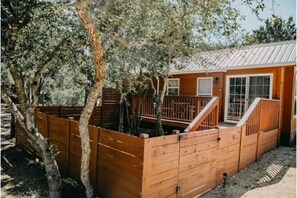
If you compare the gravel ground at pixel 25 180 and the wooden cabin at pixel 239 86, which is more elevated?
the wooden cabin at pixel 239 86

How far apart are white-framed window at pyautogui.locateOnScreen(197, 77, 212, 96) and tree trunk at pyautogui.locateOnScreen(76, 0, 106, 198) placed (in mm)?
8107

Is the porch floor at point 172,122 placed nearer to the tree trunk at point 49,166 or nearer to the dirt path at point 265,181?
the dirt path at point 265,181

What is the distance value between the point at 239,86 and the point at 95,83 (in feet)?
25.7

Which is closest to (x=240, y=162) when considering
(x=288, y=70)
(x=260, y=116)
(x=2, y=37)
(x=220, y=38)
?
(x=260, y=116)

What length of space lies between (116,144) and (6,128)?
11221mm

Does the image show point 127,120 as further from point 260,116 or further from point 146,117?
point 260,116

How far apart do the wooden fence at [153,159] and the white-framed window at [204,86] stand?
16.2ft

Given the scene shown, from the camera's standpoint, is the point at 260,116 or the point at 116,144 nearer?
the point at 116,144

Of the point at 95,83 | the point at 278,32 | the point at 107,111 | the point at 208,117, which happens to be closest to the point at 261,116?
the point at 208,117

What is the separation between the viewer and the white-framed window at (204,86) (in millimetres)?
12248

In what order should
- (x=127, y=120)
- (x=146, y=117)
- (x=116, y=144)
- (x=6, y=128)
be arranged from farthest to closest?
1. (x=6, y=128)
2. (x=127, y=120)
3. (x=146, y=117)
4. (x=116, y=144)

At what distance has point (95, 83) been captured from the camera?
5.00m

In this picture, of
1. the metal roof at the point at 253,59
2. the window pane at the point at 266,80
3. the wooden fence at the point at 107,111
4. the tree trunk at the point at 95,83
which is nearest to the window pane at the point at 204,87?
the metal roof at the point at 253,59

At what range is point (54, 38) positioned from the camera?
653 cm
